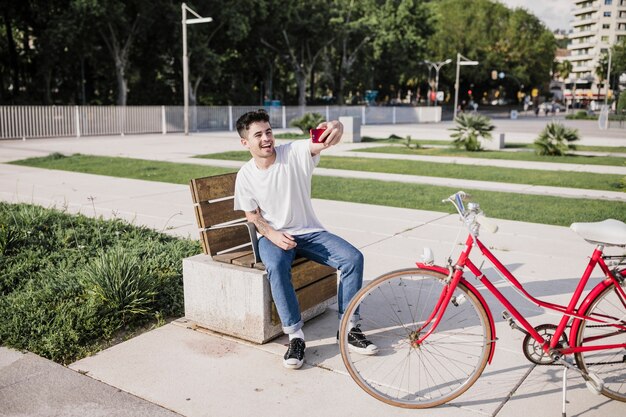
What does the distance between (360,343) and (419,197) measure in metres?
6.33

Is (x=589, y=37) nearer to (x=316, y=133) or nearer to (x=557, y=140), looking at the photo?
(x=557, y=140)

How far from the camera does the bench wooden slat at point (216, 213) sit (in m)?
4.25

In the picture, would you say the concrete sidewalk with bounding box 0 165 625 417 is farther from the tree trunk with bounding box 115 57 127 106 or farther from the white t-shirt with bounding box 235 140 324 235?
the tree trunk with bounding box 115 57 127 106

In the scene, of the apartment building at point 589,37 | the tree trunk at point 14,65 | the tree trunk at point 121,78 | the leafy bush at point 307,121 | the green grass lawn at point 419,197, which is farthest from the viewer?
the apartment building at point 589,37

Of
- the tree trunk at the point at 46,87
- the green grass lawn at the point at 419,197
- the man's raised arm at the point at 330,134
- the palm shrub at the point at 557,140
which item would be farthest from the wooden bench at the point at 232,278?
the tree trunk at the point at 46,87

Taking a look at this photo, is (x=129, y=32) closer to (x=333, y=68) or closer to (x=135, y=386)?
(x=333, y=68)

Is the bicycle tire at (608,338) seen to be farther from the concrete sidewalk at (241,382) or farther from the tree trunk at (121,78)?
the tree trunk at (121,78)

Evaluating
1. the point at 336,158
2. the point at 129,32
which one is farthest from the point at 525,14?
the point at 336,158

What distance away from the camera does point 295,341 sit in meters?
3.77

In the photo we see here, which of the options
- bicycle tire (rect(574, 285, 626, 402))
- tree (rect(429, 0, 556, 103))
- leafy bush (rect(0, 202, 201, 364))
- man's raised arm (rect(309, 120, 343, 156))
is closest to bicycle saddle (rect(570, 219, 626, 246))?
bicycle tire (rect(574, 285, 626, 402))

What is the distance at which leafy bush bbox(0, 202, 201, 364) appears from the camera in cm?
405

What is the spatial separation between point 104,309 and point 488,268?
11.5 ft

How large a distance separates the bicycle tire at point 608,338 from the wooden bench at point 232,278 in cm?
177

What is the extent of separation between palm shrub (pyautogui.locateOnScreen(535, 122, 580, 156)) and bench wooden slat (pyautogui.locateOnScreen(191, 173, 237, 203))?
15345 mm
